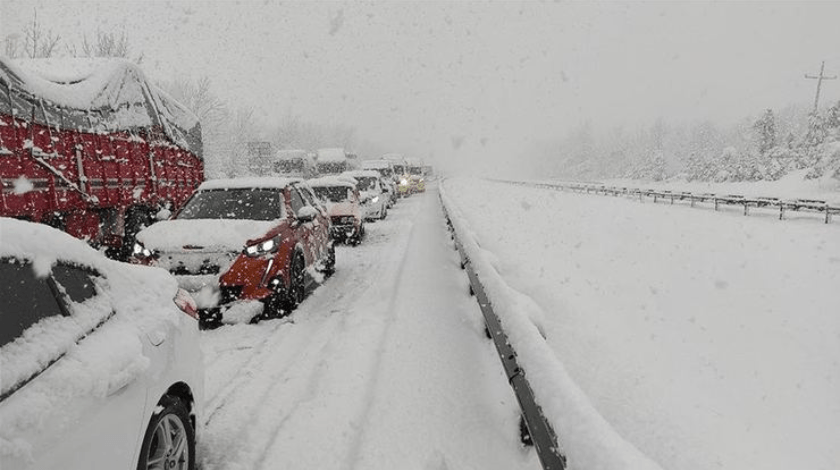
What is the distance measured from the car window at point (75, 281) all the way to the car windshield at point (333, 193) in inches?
464

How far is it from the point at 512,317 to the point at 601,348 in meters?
2.69

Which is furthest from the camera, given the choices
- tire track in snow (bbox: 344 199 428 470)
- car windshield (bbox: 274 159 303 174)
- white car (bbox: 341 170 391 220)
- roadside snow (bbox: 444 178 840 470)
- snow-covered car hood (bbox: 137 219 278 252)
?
car windshield (bbox: 274 159 303 174)

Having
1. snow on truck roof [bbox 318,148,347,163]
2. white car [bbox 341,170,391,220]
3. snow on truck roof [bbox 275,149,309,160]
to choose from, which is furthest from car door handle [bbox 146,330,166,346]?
snow on truck roof [bbox 275,149,309,160]

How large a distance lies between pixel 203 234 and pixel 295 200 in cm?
216

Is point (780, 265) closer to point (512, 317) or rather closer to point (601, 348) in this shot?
point (601, 348)

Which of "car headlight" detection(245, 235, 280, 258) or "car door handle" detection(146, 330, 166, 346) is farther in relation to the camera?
"car headlight" detection(245, 235, 280, 258)

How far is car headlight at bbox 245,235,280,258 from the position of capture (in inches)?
247

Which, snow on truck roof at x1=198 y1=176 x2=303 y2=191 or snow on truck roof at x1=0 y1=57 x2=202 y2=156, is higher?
snow on truck roof at x1=0 y1=57 x2=202 y2=156

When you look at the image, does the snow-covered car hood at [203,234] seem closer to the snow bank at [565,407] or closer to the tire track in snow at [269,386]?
the tire track in snow at [269,386]

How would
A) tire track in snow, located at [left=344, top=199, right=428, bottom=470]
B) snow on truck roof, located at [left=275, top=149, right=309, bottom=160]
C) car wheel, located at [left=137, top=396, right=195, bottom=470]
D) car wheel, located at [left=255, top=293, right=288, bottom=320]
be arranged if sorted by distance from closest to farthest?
1. car wheel, located at [left=137, top=396, right=195, bottom=470]
2. tire track in snow, located at [left=344, top=199, right=428, bottom=470]
3. car wheel, located at [left=255, top=293, right=288, bottom=320]
4. snow on truck roof, located at [left=275, top=149, right=309, bottom=160]

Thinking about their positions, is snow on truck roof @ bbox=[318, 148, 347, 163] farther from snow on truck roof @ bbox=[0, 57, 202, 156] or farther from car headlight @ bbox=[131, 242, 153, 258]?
car headlight @ bbox=[131, 242, 153, 258]

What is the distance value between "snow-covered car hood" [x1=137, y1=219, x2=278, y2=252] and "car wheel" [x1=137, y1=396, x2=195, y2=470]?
324 centimetres

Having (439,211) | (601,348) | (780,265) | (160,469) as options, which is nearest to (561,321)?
(601,348)

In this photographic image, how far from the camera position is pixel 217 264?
6090mm
